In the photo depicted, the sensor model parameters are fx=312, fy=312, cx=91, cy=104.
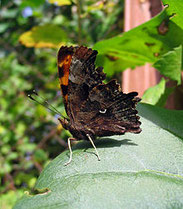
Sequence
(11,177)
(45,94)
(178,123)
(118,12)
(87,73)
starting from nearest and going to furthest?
(178,123) → (87,73) → (118,12) → (11,177) → (45,94)

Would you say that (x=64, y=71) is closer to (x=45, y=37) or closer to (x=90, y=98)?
(x=90, y=98)

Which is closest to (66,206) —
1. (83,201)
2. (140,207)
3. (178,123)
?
(83,201)

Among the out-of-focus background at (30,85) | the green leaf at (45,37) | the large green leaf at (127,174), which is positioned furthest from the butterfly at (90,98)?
the out-of-focus background at (30,85)

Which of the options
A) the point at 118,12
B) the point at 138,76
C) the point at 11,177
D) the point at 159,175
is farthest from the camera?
the point at 11,177

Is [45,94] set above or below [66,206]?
below

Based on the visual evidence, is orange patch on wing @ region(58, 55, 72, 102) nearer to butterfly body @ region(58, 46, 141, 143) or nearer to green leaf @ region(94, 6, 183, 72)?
butterfly body @ region(58, 46, 141, 143)

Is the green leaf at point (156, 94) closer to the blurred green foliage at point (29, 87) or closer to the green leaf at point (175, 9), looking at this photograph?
the green leaf at point (175, 9)

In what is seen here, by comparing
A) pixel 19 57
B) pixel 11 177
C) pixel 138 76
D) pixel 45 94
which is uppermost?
pixel 138 76

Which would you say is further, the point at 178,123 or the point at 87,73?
the point at 87,73

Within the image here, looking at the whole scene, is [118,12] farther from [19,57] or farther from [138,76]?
[19,57]
